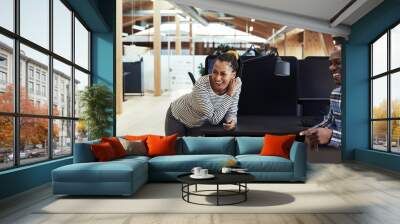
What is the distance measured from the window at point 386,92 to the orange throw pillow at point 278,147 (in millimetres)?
2849

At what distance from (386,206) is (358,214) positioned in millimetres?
620

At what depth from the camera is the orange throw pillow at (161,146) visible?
7023mm

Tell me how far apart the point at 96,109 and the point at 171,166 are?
2790 mm

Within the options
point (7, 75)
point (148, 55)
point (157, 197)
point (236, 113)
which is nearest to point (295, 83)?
point (236, 113)

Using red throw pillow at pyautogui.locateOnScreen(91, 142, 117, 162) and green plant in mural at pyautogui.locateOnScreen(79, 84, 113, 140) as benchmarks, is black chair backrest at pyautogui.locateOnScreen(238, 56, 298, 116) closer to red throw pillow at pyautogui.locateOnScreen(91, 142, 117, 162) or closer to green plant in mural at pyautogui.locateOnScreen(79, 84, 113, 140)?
green plant in mural at pyautogui.locateOnScreen(79, 84, 113, 140)

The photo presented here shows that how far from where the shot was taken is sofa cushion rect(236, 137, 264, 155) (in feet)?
23.5

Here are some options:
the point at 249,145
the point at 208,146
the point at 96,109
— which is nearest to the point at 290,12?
the point at 249,145

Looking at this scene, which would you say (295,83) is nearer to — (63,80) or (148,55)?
(148,55)

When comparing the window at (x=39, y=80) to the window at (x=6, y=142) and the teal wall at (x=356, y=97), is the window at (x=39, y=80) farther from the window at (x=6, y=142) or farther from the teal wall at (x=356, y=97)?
the teal wall at (x=356, y=97)

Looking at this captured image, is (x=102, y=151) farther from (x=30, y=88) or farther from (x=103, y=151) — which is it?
(x=30, y=88)

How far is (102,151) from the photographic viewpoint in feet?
20.0

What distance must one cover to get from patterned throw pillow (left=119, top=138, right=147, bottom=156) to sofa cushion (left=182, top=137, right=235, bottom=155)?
70 centimetres

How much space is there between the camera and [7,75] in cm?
548

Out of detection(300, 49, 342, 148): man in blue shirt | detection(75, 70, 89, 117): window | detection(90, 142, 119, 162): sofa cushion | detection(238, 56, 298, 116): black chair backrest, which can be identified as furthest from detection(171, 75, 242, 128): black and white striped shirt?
detection(90, 142, 119, 162): sofa cushion
